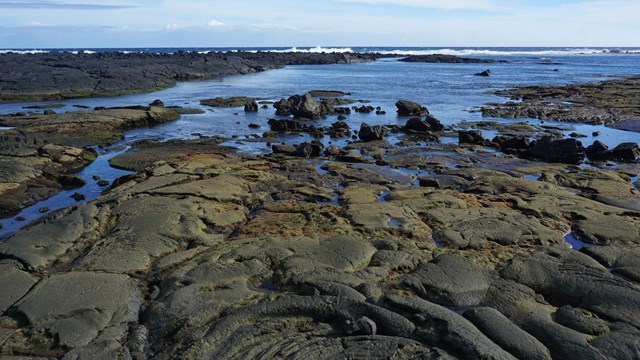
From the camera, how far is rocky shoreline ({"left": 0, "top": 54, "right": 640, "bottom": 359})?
22.7 ft

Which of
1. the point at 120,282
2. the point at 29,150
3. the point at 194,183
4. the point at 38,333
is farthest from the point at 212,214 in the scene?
the point at 29,150

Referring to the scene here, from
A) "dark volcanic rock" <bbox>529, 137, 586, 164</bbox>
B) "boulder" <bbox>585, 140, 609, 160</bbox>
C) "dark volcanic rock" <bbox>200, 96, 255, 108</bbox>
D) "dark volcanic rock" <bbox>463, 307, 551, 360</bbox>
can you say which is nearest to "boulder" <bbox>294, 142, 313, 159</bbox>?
"dark volcanic rock" <bbox>529, 137, 586, 164</bbox>

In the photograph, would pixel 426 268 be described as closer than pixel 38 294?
No

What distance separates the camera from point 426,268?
910cm

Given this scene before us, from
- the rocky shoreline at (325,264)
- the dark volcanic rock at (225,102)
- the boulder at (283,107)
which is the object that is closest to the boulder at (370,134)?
the rocky shoreline at (325,264)

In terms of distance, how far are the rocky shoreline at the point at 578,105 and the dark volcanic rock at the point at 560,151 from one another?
11.1m

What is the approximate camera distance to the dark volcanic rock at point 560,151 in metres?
18.7

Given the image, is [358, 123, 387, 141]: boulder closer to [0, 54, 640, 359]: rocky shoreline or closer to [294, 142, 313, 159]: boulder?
[294, 142, 313, 159]: boulder

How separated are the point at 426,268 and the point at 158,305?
4.86 m

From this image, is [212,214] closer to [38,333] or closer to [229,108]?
[38,333]

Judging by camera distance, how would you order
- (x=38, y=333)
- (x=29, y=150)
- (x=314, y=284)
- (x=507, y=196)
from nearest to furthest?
1. (x=38, y=333)
2. (x=314, y=284)
3. (x=507, y=196)
4. (x=29, y=150)

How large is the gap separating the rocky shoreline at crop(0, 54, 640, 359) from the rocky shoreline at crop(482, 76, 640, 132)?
14542 millimetres

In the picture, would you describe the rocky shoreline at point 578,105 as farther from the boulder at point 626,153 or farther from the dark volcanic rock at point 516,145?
the dark volcanic rock at point 516,145

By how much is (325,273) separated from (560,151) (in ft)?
46.5
